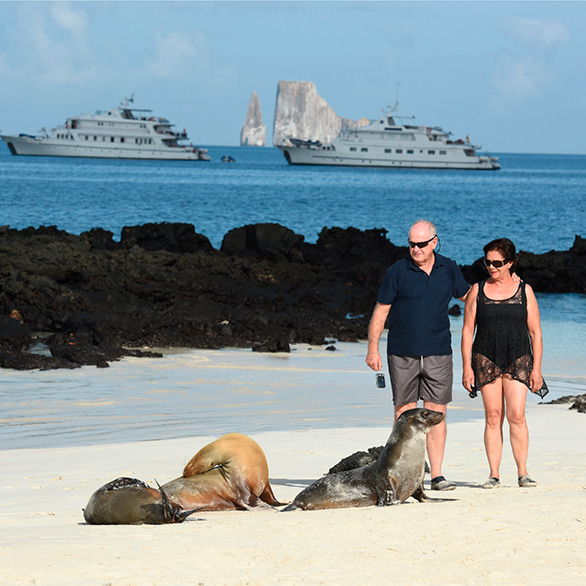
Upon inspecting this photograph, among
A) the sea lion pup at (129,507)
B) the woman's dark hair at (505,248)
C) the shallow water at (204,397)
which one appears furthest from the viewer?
the shallow water at (204,397)

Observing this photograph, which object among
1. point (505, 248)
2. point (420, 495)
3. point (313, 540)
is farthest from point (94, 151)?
point (313, 540)

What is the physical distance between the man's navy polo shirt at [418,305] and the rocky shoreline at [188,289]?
7.50 meters

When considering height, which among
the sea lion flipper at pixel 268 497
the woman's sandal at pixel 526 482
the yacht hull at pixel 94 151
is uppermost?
the yacht hull at pixel 94 151

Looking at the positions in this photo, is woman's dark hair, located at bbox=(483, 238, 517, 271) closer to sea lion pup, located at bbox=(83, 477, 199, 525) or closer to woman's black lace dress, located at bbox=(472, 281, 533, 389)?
woman's black lace dress, located at bbox=(472, 281, 533, 389)

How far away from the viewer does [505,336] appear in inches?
224

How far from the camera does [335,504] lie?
520cm

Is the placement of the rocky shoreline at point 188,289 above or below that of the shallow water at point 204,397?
above

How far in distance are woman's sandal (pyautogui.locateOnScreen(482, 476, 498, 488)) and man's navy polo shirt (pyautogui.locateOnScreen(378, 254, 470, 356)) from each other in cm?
80

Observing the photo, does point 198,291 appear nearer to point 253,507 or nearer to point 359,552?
point 253,507

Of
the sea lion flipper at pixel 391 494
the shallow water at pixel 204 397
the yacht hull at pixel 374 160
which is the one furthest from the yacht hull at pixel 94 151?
the sea lion flipper at pixel 391 494

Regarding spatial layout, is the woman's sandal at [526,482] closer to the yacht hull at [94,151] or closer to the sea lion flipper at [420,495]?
the sea lion flipper at [420,495]

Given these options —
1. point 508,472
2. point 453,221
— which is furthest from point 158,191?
point 508,472

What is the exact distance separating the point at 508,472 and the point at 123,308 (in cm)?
1155

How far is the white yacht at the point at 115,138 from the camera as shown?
12006 cm
